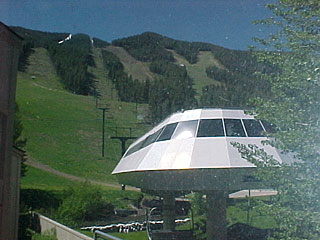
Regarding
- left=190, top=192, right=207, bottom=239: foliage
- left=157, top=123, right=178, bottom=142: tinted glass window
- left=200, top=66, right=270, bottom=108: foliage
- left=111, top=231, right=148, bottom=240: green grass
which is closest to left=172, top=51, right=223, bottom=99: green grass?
left=200, top=66, right=270, bottom=108: foliage

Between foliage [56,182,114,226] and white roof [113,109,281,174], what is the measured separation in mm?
1683

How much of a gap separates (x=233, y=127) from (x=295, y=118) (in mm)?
6436

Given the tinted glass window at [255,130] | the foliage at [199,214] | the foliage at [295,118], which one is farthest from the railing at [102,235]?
the foliage at [199,214]

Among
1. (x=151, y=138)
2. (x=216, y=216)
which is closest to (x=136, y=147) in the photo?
(x=151, y=138)

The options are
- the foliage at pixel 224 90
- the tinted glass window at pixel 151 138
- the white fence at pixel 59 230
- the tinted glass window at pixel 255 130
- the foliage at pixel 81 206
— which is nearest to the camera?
the white fence at pixel 59 230

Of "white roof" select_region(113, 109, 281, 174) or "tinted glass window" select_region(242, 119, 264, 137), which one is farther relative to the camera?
"white roof" select_region(113, 109, 281, 174)

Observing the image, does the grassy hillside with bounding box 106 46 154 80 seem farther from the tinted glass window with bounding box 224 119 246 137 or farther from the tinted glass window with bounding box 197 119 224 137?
the tinted glass window with bounding box 224 119 246 137

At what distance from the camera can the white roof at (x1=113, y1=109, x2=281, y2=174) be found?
368 inches

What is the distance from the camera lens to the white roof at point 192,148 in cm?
935

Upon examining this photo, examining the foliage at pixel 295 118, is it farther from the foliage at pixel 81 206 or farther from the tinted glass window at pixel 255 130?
the foliage at pixel 81 206

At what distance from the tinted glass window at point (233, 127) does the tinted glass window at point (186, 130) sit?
0.94 metres

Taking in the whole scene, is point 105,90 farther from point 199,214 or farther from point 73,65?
point 199,214

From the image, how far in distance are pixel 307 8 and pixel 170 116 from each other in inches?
317

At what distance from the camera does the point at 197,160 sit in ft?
32.5
